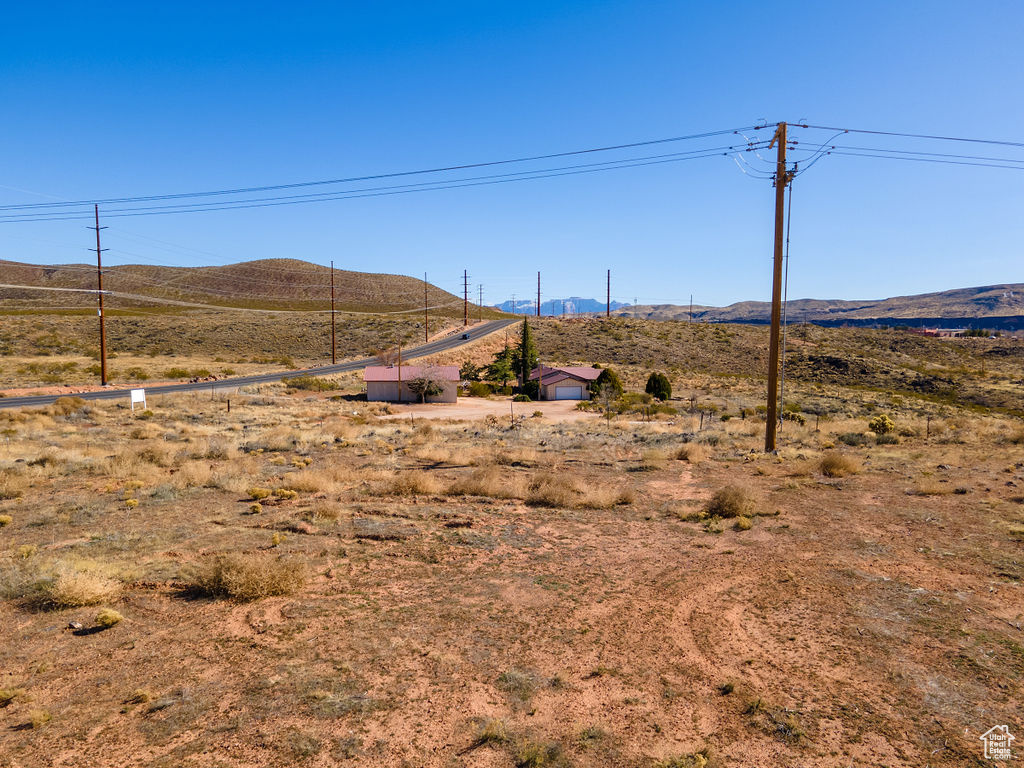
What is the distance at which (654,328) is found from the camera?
104 m

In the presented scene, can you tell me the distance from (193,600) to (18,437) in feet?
78.8

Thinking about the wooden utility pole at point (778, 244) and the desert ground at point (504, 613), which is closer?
the desert ground at point (504, 613)

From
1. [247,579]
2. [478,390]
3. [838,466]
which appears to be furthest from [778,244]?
[478,390]

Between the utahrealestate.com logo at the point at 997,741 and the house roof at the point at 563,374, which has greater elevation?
the house roof at the point at 563,374

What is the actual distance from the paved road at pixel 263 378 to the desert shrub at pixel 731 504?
44593 millimetres

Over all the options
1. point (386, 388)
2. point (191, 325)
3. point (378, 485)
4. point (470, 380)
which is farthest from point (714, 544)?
point (191, 325)

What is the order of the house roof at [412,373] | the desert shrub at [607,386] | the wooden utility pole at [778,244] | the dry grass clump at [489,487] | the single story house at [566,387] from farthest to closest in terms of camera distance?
1. the single story house at [566,387]
2. the house roof at [412,373]
3. the desert shrub at [607,386]
4. the wooden utility pole at [778,244]
5. the dry grass clump at [489,487]

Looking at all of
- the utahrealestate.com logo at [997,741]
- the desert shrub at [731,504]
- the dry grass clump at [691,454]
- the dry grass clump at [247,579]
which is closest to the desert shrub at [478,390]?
the dry grass clump at [691,454]

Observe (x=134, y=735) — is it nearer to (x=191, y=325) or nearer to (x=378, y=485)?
(x=378, y=485)

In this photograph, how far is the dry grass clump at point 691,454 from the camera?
24375 mm

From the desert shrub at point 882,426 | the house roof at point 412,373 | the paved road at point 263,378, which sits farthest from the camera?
the house roof at point 412,373

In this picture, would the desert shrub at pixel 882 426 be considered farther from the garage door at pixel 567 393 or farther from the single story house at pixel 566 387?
the garage door at pixel 567 393

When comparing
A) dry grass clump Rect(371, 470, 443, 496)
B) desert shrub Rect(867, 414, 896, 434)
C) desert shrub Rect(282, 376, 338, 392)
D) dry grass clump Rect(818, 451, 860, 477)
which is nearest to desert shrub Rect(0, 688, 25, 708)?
dry grass clump Rect(371, 470, 443, 496)

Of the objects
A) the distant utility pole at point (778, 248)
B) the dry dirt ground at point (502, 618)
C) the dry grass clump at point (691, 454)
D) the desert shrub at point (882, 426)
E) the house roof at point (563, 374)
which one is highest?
the distant utility pole at point (778, 248)
